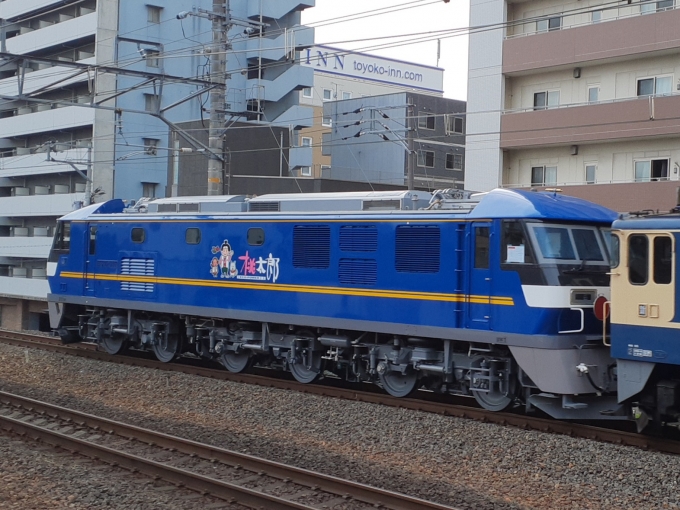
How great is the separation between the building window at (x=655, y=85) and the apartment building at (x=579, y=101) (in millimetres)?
33

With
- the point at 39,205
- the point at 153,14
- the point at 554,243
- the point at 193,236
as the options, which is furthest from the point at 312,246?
the point at 39,205

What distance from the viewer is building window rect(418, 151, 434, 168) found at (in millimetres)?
56688

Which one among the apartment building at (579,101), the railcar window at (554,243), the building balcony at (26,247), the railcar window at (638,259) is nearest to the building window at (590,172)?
the apartment building at (579,101)

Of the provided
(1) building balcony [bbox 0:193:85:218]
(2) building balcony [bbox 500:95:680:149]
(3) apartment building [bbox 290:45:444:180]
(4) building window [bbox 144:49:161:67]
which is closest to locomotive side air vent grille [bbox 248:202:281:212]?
(4) building window [bbox 144:49:161:67]

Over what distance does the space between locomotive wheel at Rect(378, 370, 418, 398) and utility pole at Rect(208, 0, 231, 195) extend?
27.5ft

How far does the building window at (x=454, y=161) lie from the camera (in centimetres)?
5869

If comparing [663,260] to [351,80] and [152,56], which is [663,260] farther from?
[351,80]

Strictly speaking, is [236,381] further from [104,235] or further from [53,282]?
[53,282]

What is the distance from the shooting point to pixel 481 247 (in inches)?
564

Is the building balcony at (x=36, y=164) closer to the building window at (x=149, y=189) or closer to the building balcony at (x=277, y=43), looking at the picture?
the building window at (x=149, y=189)

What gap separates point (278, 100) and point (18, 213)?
58.9 ft

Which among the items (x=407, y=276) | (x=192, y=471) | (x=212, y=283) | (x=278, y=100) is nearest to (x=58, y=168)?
(x=278, y=100)

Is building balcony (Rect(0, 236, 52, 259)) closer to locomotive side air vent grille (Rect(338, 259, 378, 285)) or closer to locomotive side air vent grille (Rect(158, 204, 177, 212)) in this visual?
locomotive side air vent grille (Rect(158, 204, 177, 212))

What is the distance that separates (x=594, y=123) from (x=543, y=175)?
2975mm
